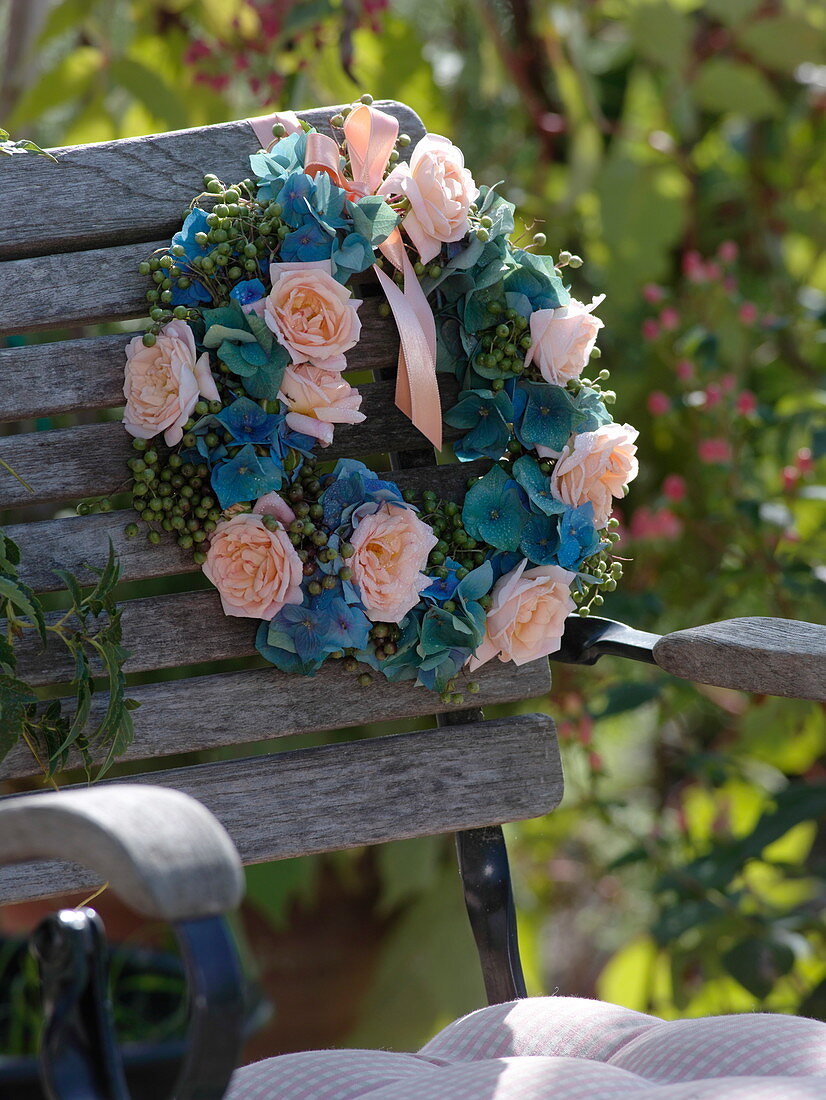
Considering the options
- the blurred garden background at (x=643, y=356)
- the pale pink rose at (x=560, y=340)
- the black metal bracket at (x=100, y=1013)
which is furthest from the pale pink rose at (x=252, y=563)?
the blurred garden background at (x=643, y=356)

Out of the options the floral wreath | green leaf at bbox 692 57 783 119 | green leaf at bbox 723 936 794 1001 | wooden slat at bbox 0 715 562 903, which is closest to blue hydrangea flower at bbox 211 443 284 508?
the floral wreath

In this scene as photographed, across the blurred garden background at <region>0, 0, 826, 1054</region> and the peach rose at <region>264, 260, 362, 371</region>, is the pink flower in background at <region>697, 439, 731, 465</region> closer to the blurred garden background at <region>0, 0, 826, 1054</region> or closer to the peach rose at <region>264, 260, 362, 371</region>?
the blurred garden background at <region>0, 0, 826, 1054</region>

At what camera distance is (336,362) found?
85 centimetres

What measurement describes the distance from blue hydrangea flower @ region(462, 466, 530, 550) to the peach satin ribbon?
52 millimetres

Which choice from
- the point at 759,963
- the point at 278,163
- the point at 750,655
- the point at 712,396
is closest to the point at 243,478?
the point at 278,163

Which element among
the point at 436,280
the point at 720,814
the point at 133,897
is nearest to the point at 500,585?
the point at 436,280

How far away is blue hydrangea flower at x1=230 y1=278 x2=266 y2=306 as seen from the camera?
33.1 inches

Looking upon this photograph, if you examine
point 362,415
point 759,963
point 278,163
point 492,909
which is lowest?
point 759,963

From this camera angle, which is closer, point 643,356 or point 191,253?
point 191,253

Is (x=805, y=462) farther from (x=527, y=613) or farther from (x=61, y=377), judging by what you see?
(x=61, y=377)

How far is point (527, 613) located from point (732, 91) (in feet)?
4.00

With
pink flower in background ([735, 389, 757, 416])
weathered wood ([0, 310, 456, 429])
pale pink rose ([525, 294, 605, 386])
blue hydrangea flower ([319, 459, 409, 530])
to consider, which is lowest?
pink flower in background ([735, 389, 757, 416])

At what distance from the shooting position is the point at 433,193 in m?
0.86

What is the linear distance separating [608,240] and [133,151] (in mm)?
979
